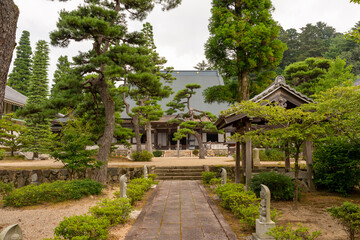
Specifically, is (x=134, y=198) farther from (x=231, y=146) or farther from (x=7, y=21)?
(x=231, y=146)

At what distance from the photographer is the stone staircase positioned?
12970 millimetres

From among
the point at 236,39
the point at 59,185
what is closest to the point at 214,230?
the point at 59,185

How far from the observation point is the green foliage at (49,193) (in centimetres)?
796

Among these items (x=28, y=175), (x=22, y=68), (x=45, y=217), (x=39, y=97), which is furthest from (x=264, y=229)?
(x=22, y=68)

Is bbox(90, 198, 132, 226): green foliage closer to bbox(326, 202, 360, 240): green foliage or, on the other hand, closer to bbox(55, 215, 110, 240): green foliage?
bbox(55, 215, 110, 240): green foliage

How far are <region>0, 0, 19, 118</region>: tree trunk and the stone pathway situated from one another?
371cm

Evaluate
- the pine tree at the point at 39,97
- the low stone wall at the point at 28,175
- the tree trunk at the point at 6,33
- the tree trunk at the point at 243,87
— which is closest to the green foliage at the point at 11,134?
the pine tree at the point at 39,97

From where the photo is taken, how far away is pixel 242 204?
5.91 meters

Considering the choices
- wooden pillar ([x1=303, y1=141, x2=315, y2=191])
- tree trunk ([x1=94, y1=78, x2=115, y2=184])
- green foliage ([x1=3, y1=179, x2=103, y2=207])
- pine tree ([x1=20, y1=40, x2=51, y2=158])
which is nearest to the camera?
green foliage ([x1=3, y1=179, x2=103, y2=207])

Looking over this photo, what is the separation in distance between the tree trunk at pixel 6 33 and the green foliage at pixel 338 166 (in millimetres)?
9807

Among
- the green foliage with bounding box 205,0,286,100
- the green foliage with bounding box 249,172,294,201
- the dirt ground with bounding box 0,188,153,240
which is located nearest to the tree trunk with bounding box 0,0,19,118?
Result: the dirt ground with bounding box 0,188,153,240

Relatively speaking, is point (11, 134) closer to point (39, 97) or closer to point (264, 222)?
point (39, 97)

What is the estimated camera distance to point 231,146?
27.1 metres

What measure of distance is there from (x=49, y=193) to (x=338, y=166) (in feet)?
34.4
